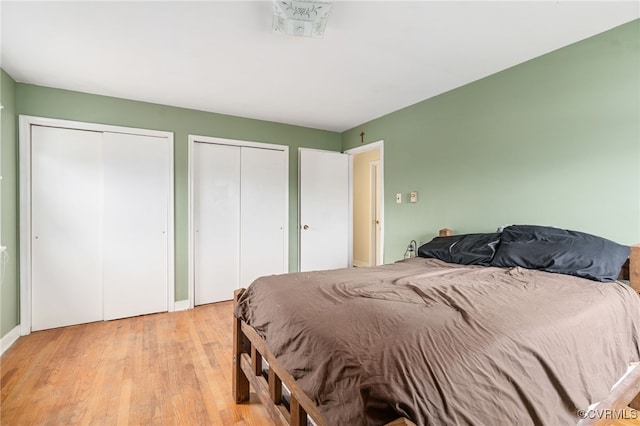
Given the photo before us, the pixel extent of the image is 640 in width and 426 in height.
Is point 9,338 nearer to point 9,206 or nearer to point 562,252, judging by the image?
point 9,206

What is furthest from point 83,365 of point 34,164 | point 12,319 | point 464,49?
point 464,49

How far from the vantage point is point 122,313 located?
3148 millimetres

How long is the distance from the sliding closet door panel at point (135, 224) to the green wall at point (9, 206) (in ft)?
2.17

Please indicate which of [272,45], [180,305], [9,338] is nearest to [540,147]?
[272,45]

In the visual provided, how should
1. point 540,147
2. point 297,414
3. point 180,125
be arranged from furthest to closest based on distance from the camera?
point 180,125 → point 540,147 → point 297,414

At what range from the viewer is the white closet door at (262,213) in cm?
380

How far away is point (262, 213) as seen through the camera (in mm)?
3896

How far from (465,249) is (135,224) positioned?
10.6 feet

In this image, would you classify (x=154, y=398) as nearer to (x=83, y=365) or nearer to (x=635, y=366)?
(x=83, y=365)

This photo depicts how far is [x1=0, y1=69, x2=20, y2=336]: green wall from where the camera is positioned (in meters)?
2.46

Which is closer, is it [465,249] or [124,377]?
[124,377]

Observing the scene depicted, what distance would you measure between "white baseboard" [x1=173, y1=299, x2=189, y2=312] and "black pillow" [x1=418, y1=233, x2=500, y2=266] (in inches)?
105

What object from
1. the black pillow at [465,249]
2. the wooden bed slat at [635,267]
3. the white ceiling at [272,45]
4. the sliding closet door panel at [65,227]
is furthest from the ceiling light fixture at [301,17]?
the sliding closet door panel at [65,227]

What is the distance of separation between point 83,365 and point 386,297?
2.34 m
